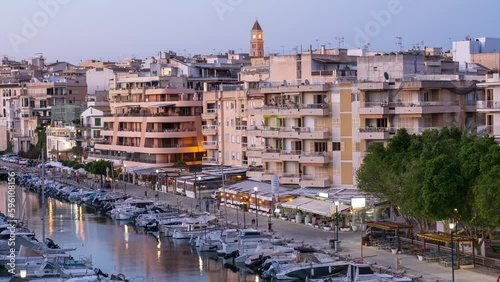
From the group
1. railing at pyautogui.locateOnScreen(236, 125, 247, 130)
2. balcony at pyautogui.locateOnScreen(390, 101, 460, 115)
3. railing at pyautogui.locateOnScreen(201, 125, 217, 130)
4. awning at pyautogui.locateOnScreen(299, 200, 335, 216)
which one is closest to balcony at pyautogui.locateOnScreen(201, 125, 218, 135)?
railing at pyautogui.locateOnScreen(201, 125, 217, 130)

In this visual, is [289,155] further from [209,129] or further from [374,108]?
[209,129]

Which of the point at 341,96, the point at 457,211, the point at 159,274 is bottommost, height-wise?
the point at 159,274

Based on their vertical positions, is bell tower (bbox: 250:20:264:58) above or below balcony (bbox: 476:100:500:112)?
above

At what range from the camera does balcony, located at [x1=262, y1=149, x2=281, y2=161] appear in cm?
4950

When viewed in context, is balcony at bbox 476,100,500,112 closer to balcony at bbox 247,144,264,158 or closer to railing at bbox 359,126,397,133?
railing at bbox 359,126,397,133

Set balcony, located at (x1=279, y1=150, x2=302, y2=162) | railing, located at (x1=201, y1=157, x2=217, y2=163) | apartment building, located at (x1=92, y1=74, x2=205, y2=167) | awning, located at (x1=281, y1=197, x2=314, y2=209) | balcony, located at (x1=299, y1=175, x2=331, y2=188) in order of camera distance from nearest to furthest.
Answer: awning, located at (x1=281, y1=197, x2=314, y2=209) < balcony, located at (x1=299, y1=175, x2=331, y2=188) < balcony, located at (x1=279, y1=150, x2=302, y2=162) < railing, located at (x1=201, y1=157, x2=217, y2=163) < apartment building, located at (x1=92, y1=74, x2=205, y2=167)

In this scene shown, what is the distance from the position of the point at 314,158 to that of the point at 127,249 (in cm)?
1039

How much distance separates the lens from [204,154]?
2707 inches

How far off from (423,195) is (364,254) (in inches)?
160

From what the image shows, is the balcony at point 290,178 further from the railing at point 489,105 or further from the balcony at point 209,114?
the balcony at point 209,114

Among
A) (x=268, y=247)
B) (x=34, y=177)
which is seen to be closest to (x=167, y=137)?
(x=34, y=177)

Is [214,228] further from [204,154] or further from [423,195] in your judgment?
[204,154]

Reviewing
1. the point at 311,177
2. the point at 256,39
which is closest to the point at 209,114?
the point at 311,177

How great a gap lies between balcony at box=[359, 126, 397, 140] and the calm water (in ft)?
31.5
